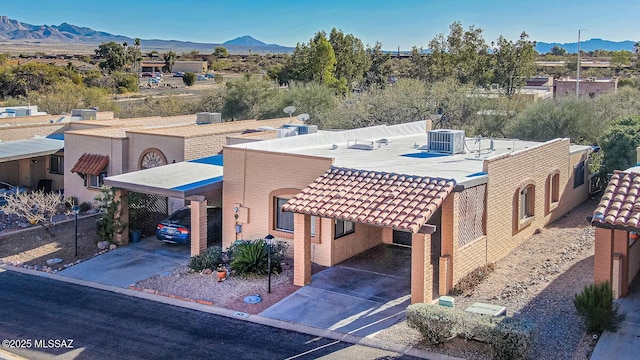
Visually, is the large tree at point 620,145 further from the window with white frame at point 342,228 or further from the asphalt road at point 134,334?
the asphalt road at point 134,334

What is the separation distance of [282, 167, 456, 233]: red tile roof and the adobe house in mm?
29

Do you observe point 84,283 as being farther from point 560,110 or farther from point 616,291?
point 560,110

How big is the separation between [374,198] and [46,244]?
11.9 meters

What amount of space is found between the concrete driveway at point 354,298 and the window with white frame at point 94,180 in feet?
39.8

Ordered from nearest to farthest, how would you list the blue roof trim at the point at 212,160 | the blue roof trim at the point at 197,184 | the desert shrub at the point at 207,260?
the desert shrub at the point at 207,260, the blue roof trim at the point at 197,184, the blue roof trim at the point at 212,160

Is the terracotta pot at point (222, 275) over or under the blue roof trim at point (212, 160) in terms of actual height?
under

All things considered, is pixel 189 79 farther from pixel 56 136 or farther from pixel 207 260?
pixel 207 260

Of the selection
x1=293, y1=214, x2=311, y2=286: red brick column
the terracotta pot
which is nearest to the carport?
the terracotta pot

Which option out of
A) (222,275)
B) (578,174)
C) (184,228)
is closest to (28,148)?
(184,228)

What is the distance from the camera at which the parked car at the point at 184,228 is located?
21453 millimetres

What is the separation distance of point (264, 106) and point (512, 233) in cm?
2715

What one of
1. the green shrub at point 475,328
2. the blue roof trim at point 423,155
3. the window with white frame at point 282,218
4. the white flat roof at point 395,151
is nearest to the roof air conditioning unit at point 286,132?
the white flat roof at point 395,151

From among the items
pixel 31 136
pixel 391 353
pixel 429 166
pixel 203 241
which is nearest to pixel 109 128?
pixel 31 136

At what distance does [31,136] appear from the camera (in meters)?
31.0
